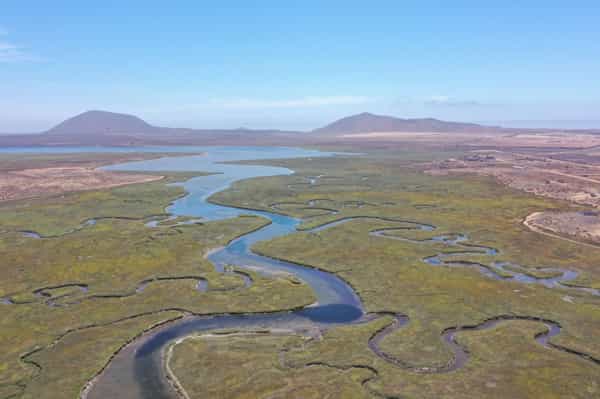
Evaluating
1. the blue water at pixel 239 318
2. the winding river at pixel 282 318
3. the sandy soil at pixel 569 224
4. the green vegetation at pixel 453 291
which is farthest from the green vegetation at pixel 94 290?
the sandy soil at pixel 569 224

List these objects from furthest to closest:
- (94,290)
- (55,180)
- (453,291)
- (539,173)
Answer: (539,173)
(55,180)
(94,290)
(453,291)

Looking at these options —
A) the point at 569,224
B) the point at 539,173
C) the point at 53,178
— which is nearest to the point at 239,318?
the point at 569,224

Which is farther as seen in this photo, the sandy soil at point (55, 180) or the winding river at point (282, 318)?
the sandy soil at point (55, 180)

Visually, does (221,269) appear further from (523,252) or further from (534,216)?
(534,216)

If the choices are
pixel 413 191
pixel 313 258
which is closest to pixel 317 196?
pixel 413 191

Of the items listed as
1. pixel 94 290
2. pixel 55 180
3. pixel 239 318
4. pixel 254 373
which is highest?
pixel 55 180

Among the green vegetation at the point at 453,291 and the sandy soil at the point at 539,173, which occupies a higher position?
the sandy soil at the point at 539,173

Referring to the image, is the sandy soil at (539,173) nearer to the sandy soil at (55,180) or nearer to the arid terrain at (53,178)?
the sandy soil at (55,180)

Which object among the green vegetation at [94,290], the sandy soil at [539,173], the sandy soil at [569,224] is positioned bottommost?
the green vegetation at [94,290]

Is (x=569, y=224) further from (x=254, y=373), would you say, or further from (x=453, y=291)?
(x=254, y=373)

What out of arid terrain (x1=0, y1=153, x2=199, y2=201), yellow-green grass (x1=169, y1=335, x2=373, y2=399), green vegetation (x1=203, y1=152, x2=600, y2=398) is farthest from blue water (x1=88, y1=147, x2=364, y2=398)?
arid terrain (x1=0, y1=153, x2=199, y2=201)

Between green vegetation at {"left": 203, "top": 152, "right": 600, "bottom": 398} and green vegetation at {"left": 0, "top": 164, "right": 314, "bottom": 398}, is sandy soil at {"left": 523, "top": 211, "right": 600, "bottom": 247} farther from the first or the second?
green vegetation at {"left": 0, "top": 164, "right": 314, "bottom": 398}
